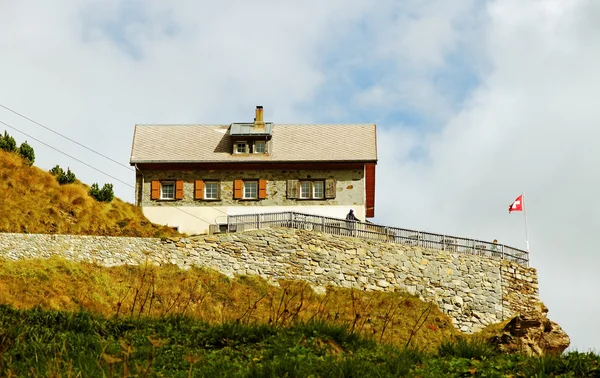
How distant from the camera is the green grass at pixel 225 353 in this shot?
977 centimetres

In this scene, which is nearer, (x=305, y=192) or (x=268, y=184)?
(x=305, y=192)

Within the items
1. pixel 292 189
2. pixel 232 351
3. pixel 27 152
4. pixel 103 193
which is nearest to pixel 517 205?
pixel 292 189

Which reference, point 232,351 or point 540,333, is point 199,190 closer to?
point 540,333

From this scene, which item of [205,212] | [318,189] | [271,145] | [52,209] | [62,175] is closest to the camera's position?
[52,209]

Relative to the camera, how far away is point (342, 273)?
37.7 m

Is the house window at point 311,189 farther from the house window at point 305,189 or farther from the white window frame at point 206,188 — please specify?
the white window frame at point 206,188

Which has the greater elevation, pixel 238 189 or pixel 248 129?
pixel 248 129

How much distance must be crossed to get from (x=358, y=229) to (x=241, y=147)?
10.8 metres

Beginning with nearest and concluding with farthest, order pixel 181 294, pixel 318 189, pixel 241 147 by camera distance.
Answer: pixel 181 294 → pixel 318 189 → pixel 241 147

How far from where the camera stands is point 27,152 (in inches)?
1620

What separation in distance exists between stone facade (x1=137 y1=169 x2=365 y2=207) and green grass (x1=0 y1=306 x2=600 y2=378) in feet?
103

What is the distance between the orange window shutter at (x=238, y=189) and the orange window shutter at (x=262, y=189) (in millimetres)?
966

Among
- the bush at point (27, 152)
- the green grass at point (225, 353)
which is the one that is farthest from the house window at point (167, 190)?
the green grass at point (225, 353)

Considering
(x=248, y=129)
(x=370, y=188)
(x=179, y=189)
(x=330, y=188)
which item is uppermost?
(x=248, y=129)
